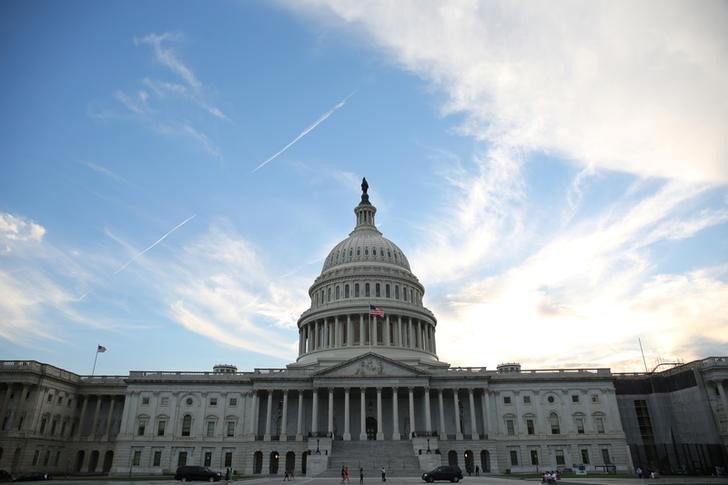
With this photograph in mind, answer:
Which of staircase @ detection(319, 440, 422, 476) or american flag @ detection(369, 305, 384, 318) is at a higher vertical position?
american flag @ detection(369, 305, 384, 318)

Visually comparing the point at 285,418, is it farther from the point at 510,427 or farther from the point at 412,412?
the point at 510,427

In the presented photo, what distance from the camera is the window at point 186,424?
7688cm

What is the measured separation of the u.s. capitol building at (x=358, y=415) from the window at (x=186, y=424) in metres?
0.19

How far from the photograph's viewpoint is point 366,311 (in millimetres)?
91875

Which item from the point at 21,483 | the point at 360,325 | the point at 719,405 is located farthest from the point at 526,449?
the point at 21,483

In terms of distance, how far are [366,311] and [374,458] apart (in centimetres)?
3122

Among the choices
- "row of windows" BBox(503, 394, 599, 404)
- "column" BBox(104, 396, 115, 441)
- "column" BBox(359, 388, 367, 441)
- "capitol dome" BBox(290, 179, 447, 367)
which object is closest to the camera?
"column" BBox(359, 388, 367, 441)

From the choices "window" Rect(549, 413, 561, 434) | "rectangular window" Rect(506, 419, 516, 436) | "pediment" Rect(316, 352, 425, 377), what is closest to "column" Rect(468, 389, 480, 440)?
"rectangular window" Rect(506, 419, 516, 436)

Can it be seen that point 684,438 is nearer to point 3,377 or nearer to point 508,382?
point 508,382

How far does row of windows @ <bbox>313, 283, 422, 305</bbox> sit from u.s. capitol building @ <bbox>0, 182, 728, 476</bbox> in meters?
18.5

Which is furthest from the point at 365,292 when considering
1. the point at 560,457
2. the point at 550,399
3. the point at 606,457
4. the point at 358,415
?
the point at 606,457

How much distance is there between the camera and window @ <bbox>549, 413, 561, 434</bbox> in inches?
3014

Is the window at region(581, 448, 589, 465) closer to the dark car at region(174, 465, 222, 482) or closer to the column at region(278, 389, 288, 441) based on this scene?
the column at region(278, 389, 288, 441)

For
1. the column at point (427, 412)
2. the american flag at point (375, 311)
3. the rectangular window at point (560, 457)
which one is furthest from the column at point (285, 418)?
the rectangular window at point (560, 457)
